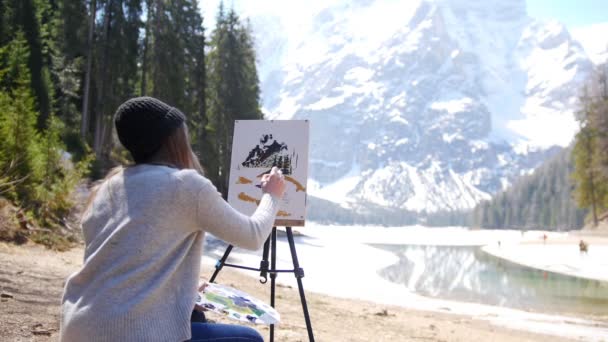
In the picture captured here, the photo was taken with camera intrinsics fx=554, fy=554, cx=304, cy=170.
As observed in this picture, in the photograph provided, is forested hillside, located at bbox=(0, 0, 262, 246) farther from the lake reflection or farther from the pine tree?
the lake reflection

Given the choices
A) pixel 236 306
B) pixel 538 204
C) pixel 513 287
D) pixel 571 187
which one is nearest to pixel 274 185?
pixel 236 306

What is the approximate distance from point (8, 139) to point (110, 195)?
9572mm

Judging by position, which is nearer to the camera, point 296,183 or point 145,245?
point 145,245

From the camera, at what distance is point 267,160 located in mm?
4648

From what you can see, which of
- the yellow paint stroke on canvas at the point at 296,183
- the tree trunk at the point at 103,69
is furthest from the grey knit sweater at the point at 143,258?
the tree trunk at the point at 103,69

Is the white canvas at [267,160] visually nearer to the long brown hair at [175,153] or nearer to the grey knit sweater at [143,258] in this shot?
the long brown hair at [175,153]

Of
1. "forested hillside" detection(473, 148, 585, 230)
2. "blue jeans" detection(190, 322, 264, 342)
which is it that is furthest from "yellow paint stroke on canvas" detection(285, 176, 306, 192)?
"forested hillside" detection(473, 148, 585, 230)

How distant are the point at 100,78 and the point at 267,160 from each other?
18898 mm

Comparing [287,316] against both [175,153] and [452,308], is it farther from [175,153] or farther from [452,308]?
[452,308]

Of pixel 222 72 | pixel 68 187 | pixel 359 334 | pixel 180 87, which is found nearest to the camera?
pixel 359 334

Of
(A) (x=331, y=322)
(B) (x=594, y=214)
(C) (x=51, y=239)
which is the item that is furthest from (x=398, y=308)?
(B) (x=594, y=214)

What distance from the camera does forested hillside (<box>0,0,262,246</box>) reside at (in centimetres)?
1125

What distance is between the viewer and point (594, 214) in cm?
3959

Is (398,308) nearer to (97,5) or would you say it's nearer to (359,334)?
(359,334)
